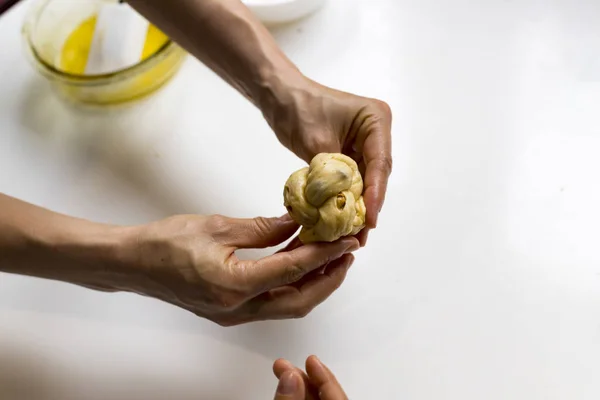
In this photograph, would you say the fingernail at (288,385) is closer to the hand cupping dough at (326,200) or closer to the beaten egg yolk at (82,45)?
the hand cupping dough at (326,200)

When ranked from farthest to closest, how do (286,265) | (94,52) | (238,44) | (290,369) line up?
1. (94,52)
2. (238,44)
3. (290,369)
4. (286,265)

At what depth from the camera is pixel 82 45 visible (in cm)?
149

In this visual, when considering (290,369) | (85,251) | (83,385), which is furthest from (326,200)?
(83,385)

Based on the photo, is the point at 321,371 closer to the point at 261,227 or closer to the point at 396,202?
the point at 261,227

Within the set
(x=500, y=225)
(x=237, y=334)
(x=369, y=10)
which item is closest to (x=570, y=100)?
(x=500, y=225)

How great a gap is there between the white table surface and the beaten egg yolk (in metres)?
0.10

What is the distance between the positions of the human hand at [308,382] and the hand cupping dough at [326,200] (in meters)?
0.24

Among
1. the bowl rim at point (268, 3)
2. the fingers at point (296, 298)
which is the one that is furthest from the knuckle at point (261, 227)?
the bowl rim at point (268, 3)

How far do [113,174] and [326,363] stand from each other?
692mm

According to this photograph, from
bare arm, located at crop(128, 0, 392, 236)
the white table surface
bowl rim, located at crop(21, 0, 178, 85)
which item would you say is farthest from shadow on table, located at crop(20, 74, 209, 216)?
bare arm, located at crop(128, 0, 392, 236)

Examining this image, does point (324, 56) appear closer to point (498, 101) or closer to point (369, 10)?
point (369, 10)

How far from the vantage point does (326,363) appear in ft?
3.55

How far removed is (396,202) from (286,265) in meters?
0.44

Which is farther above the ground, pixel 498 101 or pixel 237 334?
pixel 498 101
